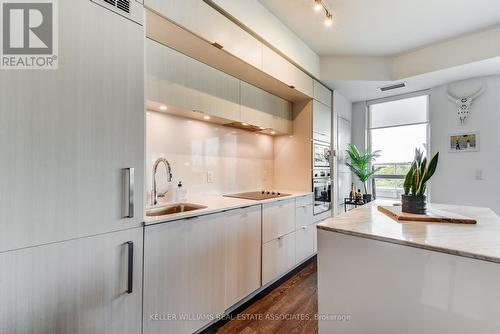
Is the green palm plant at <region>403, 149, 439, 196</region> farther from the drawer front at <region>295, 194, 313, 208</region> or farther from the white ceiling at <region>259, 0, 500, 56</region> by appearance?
the white ceiling at <region>259, 0, 500, 56</region>

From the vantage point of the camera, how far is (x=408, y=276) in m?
0.98

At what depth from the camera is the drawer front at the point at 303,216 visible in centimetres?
271

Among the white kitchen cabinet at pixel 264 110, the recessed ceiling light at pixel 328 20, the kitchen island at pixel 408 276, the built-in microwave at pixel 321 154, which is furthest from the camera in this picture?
the built-in microwave at pixel 321 154

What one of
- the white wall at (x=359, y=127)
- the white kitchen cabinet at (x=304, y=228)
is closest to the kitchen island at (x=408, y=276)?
the white kitchen cabinet at (x=304, y=228)

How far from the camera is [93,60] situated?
1121 mm

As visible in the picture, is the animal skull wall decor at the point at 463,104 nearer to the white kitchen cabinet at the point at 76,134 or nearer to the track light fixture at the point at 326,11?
the track light fixture at the point at 326,11

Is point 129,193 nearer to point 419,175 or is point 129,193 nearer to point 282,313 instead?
point 282,313

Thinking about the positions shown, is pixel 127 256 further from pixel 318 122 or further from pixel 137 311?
pixel 318 122

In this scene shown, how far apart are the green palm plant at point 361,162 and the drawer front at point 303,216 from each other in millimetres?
1529

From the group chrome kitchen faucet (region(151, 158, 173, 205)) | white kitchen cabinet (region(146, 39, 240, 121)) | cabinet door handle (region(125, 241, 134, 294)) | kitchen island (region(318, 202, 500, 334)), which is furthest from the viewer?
chrome kitchen faucet (region(151, 158, 173, 205))

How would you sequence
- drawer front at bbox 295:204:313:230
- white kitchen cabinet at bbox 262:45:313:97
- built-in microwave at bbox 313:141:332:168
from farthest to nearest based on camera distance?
built-in microwave at bbox 313:141:332:168
drawer front at bbox 295:204:313:230
white kitchen cabinet at bbox 262:45:313:97

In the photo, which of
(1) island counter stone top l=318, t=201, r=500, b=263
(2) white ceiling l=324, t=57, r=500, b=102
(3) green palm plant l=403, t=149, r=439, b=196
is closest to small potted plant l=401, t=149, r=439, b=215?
(3) green palm plant l=403, t=149, r=439, b=196

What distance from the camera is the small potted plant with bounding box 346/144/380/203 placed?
12.8ft

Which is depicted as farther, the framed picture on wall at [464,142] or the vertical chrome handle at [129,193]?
the framed picture on wall at [464,142]
